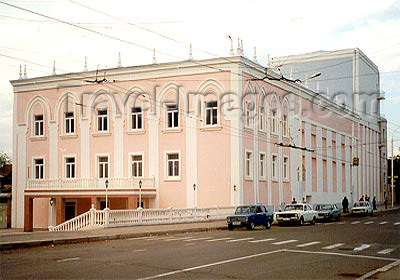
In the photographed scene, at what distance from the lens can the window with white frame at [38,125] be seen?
180 ft

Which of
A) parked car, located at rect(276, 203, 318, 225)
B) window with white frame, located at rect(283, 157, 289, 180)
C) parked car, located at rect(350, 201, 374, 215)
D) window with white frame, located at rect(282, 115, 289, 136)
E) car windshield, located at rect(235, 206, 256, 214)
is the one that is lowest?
parked car, located at rect(350, 201, 374, 215)

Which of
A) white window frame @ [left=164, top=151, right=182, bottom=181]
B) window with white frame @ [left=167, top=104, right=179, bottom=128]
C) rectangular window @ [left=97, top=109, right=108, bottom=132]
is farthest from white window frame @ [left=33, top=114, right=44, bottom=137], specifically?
white window frame @ [left=164, top=151, right=182, bottom=181]

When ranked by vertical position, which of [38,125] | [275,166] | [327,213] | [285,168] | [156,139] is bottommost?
[327,213]

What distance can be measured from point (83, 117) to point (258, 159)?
15.5 m

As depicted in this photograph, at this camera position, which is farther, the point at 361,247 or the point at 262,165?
the point at 262,165

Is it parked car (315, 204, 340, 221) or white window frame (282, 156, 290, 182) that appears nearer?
parked car (315, 204, 340, 221)

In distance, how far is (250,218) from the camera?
114 ft

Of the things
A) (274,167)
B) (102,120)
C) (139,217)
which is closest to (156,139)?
(102,120)

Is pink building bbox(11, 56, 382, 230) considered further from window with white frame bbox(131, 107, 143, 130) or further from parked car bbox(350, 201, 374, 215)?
parked car bbox(350, 201, 374, 215)

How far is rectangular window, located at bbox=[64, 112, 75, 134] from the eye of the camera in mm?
53344

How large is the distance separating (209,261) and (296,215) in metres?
23.8

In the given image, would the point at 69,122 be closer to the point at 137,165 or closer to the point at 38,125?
the point at 38,125

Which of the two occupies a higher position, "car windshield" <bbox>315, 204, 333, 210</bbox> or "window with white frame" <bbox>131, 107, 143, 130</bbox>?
"window with white frame" <bbox>131, 107, 143, 130</bbox>

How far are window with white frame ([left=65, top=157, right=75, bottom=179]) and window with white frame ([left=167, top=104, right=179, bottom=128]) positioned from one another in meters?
9.95
